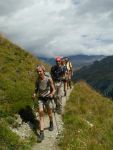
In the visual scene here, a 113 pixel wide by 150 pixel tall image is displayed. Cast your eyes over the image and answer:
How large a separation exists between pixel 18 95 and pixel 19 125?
2820mm

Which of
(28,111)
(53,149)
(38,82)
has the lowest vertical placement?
(53,149)

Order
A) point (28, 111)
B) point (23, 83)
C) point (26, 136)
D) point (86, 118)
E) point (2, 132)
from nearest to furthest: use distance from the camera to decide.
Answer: point (2, 132)
point (26, 136)
point (28, 111)
point (86, 118)
point (23, 83)

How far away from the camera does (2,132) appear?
16672mm

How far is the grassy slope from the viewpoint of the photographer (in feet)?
58.0

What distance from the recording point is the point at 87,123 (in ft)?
67.8

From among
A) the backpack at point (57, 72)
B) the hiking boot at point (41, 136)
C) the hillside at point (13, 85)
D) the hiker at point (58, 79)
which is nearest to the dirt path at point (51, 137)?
the hiking boot at point (41, 136)

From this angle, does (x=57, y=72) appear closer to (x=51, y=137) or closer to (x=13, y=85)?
(x=13, y=85)

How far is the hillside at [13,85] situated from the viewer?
16.6 meters

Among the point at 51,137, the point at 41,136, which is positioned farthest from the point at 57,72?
the point at 41,136

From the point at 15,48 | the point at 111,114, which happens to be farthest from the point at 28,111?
the point at 15,48

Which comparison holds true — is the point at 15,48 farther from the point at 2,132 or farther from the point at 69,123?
the point at 2,132

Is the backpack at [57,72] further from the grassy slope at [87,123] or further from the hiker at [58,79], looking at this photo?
the grassy slope at [87,123]

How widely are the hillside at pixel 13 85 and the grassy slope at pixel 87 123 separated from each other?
255 cm

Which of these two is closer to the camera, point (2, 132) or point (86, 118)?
point (2, 132)
